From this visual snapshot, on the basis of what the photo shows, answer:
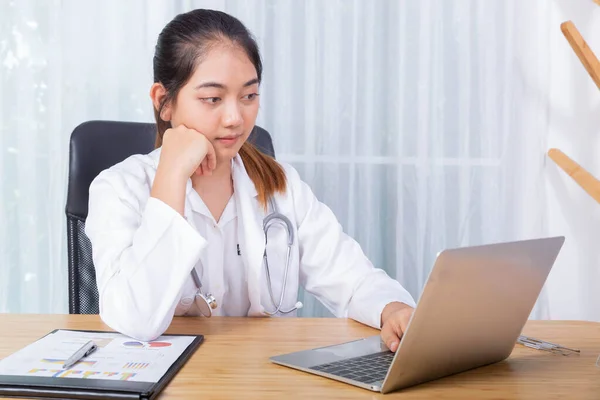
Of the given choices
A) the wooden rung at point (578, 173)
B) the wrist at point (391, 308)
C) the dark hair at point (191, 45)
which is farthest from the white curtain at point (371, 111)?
the wrist at point (391, 308)

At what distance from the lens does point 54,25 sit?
245cm

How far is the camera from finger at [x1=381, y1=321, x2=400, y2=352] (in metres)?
1.07

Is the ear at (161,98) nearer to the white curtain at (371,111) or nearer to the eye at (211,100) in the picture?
the eye at (211,100)

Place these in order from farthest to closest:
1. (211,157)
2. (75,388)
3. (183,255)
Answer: (211,157), (183,255), (75,388)

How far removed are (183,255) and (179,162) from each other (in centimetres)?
21

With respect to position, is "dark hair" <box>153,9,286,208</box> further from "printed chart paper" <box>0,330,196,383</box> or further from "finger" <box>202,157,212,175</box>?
"printed chart paper" <box>0,330,196,383</box>

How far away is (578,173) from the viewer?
7.79 feet

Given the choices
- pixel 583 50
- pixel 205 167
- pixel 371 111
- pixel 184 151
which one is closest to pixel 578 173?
pixel 583 50

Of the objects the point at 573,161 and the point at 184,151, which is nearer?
the point at 184,151

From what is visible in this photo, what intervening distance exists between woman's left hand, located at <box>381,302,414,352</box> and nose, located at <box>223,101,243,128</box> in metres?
0.46

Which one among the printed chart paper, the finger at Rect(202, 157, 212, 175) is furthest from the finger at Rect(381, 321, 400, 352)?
the finger at Rect(202, 157, 212, 175)

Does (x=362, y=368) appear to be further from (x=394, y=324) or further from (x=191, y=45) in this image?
(x=191, y=45)

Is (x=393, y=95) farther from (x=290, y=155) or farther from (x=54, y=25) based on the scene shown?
(x=54, y=25)

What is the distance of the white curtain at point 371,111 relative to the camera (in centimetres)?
246
